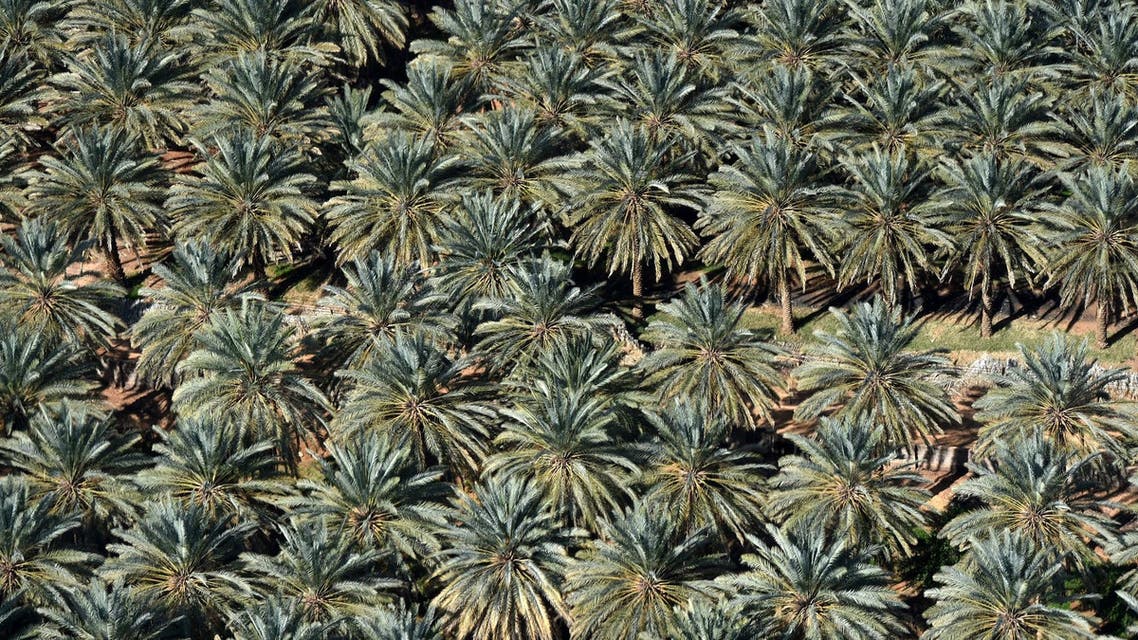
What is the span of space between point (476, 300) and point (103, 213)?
14.2 m

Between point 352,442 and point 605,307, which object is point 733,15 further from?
point 352,442

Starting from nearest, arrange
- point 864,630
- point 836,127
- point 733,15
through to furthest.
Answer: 1. point 864,630
2. point 836,127
3. point 733,15

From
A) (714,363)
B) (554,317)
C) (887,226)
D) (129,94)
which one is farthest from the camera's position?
(129,94)

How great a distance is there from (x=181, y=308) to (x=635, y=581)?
1856 cm

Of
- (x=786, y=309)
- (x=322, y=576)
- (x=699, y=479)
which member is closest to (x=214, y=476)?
(x=322, y=576)

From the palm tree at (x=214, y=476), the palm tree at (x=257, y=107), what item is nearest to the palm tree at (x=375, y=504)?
the palm tree at (x=214, y=476)

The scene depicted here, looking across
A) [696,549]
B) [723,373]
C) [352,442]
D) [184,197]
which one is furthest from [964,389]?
[184,197]

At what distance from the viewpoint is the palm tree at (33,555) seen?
50.4 meters

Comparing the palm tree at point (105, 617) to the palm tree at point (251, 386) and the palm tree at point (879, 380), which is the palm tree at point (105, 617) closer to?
the palm tree at point (251, 386)

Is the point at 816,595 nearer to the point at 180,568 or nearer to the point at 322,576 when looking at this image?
the point at 322,576

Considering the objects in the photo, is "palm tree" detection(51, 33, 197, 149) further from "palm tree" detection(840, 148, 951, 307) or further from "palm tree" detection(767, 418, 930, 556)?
"palm tree" detection(767, 418, 930, 556)

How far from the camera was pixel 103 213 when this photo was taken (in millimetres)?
61125

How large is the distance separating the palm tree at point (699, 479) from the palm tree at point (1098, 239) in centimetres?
1272

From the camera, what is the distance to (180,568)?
5009 cm
